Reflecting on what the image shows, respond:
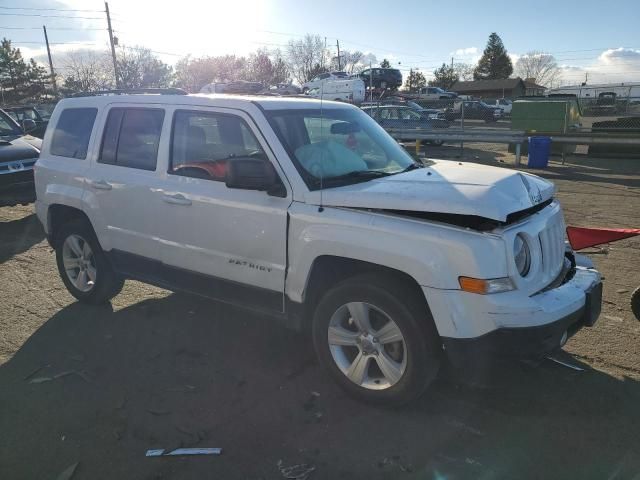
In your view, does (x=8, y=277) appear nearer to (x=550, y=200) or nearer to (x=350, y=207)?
(x=350, y=207)

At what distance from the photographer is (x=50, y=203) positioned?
17.2 feet

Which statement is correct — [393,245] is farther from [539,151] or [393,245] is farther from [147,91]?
[539,151]

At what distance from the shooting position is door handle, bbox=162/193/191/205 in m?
4.05

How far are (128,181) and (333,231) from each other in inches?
83.7

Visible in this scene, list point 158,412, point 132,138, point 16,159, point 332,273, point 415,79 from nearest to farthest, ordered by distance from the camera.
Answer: point 158,412 → point 332,273 → point 132,138 → point 16,159 → point 415,79

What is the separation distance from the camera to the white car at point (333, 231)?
2902 mm

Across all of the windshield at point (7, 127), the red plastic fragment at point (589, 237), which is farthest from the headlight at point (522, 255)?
the windshield at point (7, 127)

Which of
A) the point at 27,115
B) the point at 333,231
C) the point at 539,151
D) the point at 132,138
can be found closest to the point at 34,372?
the point at 132,138

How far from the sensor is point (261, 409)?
339 centimetres

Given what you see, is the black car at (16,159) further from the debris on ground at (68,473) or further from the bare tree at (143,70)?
the bare tree at (143,70)

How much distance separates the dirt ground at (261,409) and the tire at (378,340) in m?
0.18

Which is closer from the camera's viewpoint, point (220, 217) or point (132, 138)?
point (220, 217)

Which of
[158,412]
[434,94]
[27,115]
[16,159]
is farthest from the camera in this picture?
[434,94]

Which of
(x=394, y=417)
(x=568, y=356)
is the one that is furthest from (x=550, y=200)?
(x=394, y=417)
